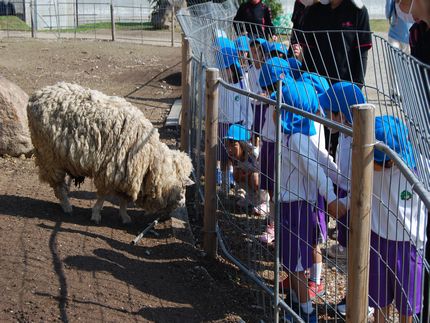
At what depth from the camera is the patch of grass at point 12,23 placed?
23.4m

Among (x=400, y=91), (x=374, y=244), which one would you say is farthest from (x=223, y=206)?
(x=400, y=91)

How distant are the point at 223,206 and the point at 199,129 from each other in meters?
1.13

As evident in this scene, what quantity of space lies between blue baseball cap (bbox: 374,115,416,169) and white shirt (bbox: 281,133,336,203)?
0.42m

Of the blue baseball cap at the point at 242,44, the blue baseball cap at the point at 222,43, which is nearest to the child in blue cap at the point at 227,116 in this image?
the blue baseball cap at the point at 242,44

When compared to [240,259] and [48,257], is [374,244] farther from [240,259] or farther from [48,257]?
[48,257]

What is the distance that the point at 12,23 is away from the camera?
79.3 ft

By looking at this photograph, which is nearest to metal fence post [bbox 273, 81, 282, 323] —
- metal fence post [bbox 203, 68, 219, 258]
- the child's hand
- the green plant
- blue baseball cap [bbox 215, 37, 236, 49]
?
the child's hand

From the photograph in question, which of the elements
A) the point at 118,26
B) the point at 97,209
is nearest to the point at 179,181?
the point at 97,209

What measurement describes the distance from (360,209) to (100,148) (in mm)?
3258

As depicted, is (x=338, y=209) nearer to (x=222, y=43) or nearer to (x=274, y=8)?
(x=222, y=43)

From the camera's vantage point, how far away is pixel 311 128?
158 inches

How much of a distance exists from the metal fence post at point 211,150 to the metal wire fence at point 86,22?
1657 centimetres

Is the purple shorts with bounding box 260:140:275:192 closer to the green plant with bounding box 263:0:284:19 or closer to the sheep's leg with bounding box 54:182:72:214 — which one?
the sheep's leg with bounding box 54:182:72:214

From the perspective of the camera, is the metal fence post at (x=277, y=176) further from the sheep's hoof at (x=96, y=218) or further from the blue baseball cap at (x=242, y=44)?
the blue baseball cap at (x=242, y=44)
